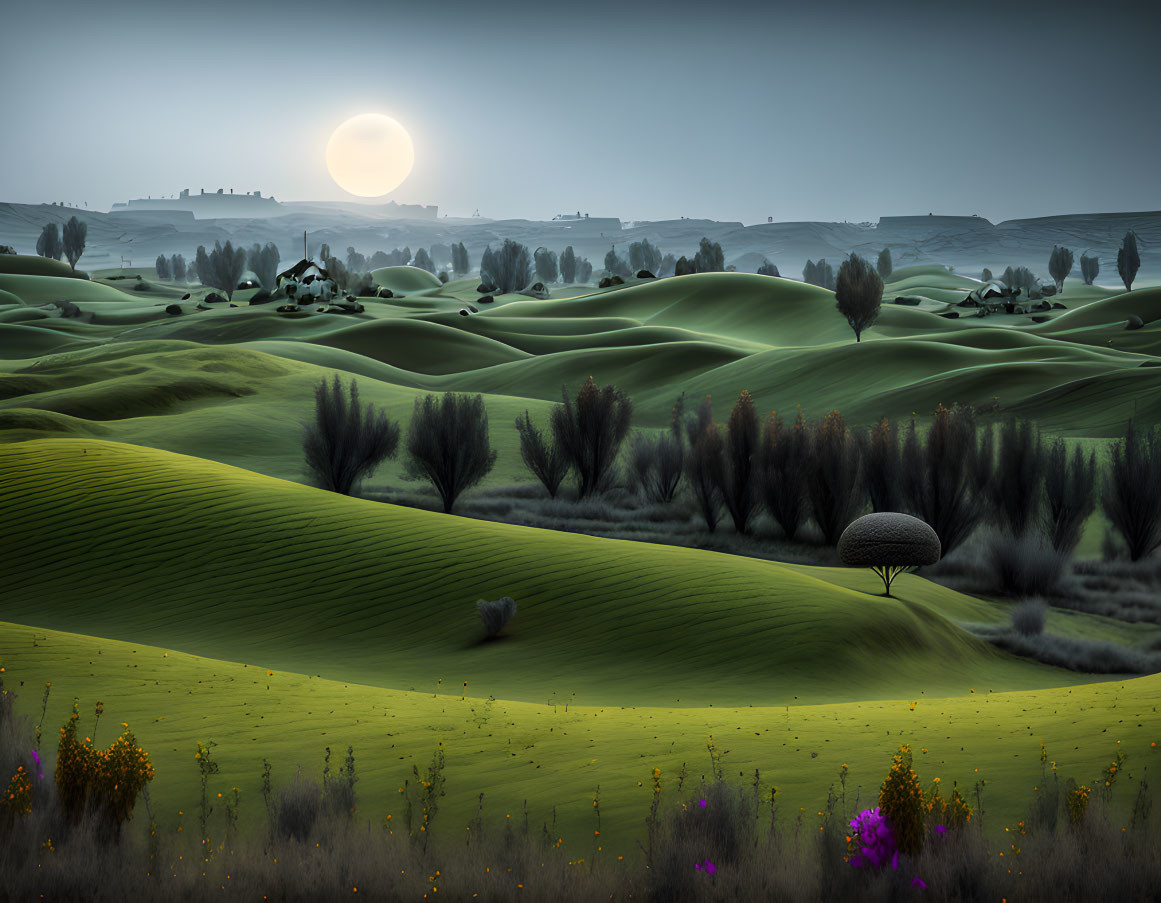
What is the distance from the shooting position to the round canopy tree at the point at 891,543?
18.2 metres

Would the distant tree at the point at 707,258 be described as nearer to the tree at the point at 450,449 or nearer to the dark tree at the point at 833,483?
the tree at the point at 450,449

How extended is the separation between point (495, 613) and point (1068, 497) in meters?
20.7

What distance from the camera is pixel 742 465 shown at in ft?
104

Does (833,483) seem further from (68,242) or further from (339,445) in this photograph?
(68,242)

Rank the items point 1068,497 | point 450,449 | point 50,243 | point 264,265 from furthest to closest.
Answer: point 50,243
point 264,265
point 450,449
point 1068,497

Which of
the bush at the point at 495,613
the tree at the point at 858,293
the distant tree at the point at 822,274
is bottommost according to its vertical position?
the bush at the point at 495,613

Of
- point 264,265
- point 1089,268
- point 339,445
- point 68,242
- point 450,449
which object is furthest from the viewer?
point 1089,268

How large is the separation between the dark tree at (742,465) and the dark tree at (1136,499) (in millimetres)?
10427

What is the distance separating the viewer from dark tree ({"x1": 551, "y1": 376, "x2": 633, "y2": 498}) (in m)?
37.0

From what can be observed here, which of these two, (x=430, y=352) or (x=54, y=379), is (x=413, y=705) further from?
(x=430, y=352)

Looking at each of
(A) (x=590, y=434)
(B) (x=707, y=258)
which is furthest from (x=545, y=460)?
(B) (x=707, y=258)

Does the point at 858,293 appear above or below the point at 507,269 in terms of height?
below

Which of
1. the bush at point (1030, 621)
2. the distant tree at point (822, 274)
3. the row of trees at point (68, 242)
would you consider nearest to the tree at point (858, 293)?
the bush at point (1030, 621)

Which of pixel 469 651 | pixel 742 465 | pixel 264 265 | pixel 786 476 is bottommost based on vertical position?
pixel 469 651
